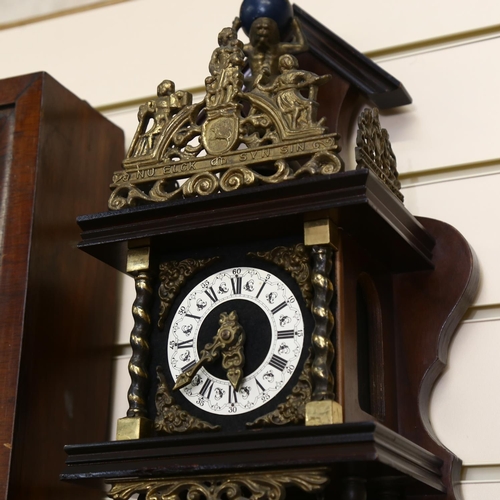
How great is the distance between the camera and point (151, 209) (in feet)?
3.53

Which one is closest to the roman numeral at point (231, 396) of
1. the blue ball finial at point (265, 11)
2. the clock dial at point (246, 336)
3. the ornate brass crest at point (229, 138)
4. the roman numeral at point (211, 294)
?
the clock dial at point (246, 336)

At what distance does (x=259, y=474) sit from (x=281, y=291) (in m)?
0.20

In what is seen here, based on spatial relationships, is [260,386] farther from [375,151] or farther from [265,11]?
[265,11]

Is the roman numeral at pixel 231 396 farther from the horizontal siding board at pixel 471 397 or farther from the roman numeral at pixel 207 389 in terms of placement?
the horizontal siding board at pixel 471 397

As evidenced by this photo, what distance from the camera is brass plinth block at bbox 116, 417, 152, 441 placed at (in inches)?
40.2

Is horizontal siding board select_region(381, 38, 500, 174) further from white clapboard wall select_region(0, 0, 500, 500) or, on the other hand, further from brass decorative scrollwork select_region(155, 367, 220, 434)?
brass decorative scrollwork select_region(155, 367, 220, 434)

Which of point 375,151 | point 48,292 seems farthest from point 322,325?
point 48,292

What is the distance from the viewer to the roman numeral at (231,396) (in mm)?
1017

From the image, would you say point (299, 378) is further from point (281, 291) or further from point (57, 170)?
point (57, 170)

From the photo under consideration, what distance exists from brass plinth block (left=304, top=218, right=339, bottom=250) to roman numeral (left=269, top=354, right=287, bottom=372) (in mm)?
123

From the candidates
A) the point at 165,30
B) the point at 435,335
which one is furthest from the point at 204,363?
the point at 165,30

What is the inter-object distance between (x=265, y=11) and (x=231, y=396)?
494mm

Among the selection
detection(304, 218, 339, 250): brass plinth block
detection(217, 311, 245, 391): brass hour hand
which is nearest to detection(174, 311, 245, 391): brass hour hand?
detection(217, 311, 245, 391): brass hour hand

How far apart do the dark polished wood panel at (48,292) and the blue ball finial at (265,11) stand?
30 centimetres
